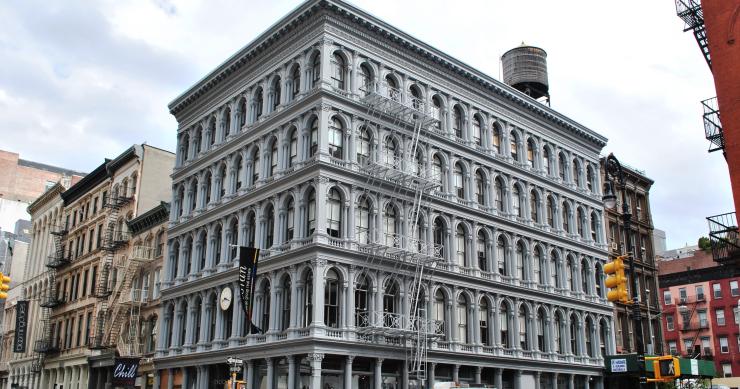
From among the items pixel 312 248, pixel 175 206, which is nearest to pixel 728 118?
pixel 312 248

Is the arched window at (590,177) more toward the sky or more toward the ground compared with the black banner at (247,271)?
more toward the sky

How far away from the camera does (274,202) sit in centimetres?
3822

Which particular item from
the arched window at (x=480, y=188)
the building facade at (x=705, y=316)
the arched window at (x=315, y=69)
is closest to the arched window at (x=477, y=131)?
the arched window at (x=480, y=188)

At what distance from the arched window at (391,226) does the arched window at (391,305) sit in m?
2.14

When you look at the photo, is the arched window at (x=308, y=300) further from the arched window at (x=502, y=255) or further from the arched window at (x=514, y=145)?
the arched window at (x=514, y=145)

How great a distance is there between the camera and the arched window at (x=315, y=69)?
37.5 m

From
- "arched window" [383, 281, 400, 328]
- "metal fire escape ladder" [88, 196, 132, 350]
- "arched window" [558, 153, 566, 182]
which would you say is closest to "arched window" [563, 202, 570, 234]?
"arched window" [558, 153, 566, 182]

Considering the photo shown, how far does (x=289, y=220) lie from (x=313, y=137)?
179 inches

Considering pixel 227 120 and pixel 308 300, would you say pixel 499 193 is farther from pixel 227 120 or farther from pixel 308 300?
pixel 227 120

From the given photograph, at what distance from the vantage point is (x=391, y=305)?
36.9 meters

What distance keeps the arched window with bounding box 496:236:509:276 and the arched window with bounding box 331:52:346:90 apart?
14.4 meters

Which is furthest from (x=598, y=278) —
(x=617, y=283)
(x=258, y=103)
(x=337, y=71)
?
(x=617, y=283)

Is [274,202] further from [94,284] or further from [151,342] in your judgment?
[94,284]

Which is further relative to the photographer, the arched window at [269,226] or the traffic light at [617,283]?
the arched window at [269,226]
